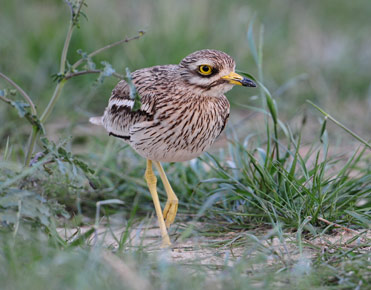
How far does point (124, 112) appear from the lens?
3678mm

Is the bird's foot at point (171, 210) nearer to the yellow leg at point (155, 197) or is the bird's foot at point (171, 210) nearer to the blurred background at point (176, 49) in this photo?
the yellow leg at point (155, 197)

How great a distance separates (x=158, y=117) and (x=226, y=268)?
3.46 feet

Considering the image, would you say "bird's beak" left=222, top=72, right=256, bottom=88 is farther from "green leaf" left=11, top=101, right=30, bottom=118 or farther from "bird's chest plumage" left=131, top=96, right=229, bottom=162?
"green leaf" left=11, top=101, right=30, bottom=118

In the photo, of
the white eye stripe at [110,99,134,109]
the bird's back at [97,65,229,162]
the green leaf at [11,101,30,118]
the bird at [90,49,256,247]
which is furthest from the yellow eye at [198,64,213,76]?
the green leaf at [11,101,30,118]

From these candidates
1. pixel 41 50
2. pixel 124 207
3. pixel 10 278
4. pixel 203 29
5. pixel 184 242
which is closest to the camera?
pixel 10 278

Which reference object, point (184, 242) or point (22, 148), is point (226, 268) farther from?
point (22, 148)

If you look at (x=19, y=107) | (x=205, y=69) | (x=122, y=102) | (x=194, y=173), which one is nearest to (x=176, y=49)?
(x=194, y=173)

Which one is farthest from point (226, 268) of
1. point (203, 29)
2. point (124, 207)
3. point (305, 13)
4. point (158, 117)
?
point (305, 13)

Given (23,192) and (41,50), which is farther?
(41,50)

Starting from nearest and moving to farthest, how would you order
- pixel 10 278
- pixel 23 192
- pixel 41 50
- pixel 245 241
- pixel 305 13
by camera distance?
pixel 10 278, pixel 23 192, pixel 245 241, pixel 41 50, pixel 305 13

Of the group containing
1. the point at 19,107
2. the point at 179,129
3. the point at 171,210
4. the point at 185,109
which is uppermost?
the point at 19,107

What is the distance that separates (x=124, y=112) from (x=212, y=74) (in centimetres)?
63

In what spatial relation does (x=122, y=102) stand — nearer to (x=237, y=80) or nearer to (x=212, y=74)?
(x=212, y=74)

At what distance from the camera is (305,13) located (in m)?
8.91
